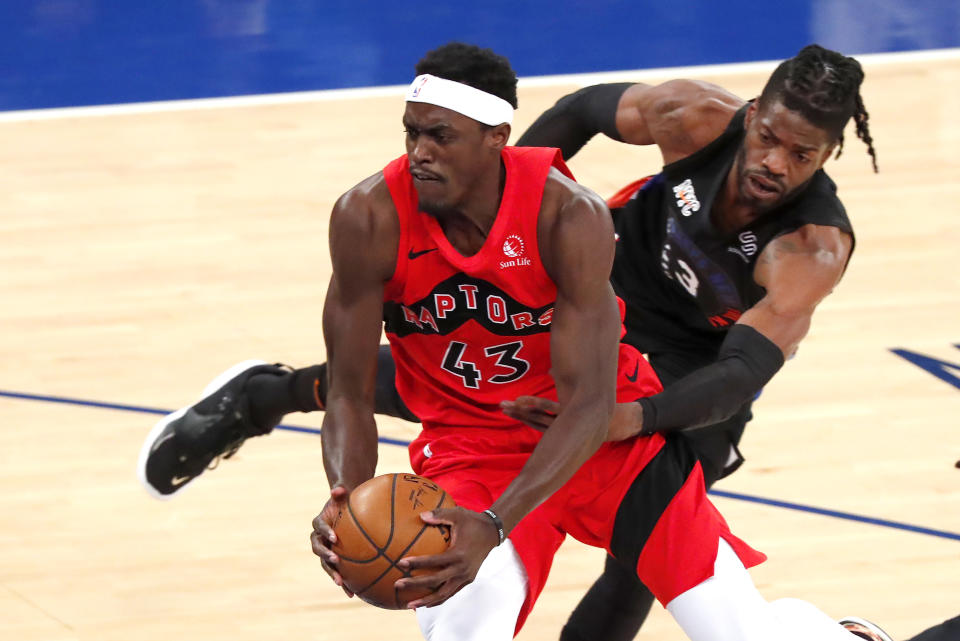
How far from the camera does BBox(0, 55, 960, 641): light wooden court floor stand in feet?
13.8

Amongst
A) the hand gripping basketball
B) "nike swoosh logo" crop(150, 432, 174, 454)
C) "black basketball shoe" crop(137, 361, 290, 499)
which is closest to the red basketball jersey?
the hand gripping basketball

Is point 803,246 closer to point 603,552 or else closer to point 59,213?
point 603,552

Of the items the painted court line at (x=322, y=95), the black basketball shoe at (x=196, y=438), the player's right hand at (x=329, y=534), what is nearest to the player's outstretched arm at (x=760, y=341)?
the player's right hand at (x=329, y=534)

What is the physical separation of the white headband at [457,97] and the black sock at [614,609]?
1.42 metres

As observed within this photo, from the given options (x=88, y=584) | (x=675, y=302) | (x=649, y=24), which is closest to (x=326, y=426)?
(x=675, y=302)

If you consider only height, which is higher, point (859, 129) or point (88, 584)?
point (859, 129)

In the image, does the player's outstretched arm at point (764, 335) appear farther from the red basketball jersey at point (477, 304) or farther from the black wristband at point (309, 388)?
the black wristband at point (309, 388)

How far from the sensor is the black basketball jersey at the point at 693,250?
12.0 ft

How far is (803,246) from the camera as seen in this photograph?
358 centimetres

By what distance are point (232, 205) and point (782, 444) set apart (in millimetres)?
3057

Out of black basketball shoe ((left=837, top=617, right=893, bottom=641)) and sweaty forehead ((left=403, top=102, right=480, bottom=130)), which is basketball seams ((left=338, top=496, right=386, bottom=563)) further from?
black basketball shoe ((left=837, top=617, right=893, bottom=641))

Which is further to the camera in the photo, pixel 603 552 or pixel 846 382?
pixel 846 382

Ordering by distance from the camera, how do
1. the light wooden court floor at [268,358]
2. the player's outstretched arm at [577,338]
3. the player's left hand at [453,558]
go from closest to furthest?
the player's left hand at [453,558], the player's outstretched arm at [577,338], the light wooden court floor at [268,358]

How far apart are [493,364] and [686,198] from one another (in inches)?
35.1
